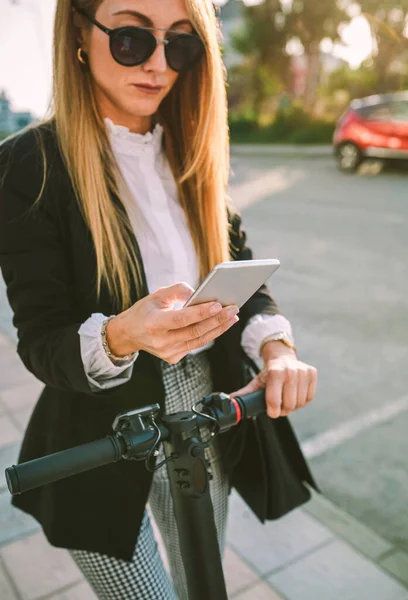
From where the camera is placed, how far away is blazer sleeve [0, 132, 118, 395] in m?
1.21

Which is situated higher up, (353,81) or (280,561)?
(280,561)

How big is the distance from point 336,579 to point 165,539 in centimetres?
111

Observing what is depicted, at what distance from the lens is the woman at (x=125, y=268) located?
1241 millimetres

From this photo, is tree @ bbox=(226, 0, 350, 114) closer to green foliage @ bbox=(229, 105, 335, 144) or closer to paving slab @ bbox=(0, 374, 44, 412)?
green foliage @ bbox=(229, 105, 335, 144)

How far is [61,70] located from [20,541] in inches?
83.3

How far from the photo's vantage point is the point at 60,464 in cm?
94

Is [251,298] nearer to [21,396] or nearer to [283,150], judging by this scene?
[21,396]

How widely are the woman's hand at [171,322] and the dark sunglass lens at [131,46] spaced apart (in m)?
0.62

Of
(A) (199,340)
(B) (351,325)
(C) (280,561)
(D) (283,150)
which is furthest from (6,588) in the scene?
(D) (283,150)

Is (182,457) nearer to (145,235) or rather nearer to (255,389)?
(255,389)

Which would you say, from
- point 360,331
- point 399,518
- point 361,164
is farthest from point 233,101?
point 399,518

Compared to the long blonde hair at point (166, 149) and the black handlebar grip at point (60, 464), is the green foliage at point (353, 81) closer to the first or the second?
the long blonde hair at point (166, 149)

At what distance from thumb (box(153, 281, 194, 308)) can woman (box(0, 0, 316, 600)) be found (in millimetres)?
95

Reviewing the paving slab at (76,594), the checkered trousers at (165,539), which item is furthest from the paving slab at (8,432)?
the checkered trousers at (165,539)
